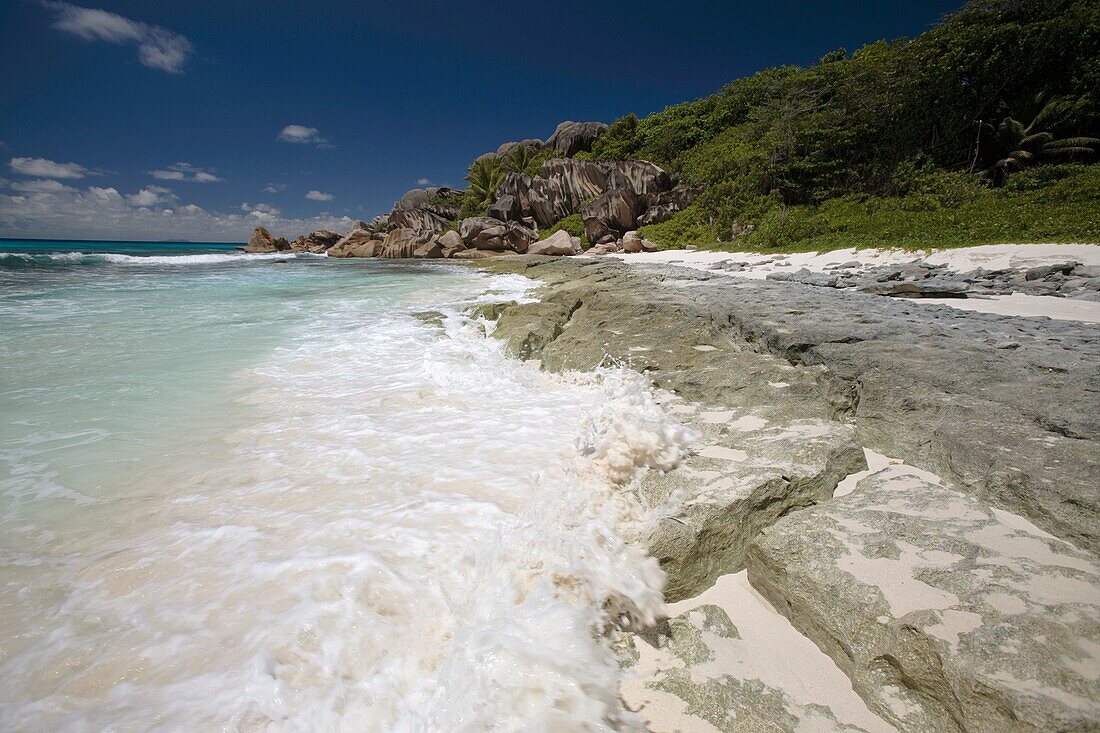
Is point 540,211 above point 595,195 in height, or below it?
below

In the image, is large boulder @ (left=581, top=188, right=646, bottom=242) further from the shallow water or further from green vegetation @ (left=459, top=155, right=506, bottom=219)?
the shallow water

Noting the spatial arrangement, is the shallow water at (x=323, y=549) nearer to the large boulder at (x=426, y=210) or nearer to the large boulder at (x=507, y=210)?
the large boulder at (x=507, y=210)

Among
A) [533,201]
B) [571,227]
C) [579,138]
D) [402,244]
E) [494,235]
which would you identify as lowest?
[402,244]

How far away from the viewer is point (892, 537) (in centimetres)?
157

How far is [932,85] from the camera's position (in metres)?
17.3

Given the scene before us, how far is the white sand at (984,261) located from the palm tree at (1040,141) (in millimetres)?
9324

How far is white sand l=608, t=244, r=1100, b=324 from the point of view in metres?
5.15

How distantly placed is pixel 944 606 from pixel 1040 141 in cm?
2322

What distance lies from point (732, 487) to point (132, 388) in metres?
5.40

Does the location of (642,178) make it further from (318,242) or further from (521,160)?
(318,242)

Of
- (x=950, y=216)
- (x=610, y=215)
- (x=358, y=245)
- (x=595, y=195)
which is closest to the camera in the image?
(x=950, y=216)

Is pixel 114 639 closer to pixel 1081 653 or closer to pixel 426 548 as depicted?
pixel 426 548

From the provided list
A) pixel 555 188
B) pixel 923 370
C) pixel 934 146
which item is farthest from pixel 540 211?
pixel 923 370

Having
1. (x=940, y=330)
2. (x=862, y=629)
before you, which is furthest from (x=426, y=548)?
(x=940, y=330)
